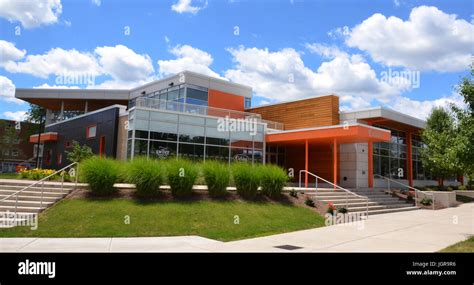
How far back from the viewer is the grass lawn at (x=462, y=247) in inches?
347

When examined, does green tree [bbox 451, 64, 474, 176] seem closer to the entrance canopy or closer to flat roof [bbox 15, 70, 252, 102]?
the entrance canopy

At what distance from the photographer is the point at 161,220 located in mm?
12031

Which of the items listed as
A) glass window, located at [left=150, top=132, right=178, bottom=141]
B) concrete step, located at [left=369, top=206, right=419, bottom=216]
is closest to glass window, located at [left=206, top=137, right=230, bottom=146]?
glass window, located at [left=150, top=132, right=178, bottom=141]

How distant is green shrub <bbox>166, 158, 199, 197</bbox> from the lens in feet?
46.8

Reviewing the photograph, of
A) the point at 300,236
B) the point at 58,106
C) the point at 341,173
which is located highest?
the point at 58,106

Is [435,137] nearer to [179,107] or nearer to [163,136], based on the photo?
[179,107]

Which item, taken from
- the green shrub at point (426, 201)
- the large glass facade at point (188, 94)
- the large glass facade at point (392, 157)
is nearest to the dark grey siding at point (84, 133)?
the large glass facade at point (188, 94)

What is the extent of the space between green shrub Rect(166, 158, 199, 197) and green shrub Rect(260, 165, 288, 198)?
3450mm

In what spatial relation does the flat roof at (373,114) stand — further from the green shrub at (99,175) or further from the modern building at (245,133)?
the green shrub at (99,175)

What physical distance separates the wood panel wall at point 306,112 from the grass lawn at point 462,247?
1661 centimetres
